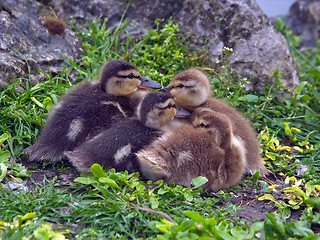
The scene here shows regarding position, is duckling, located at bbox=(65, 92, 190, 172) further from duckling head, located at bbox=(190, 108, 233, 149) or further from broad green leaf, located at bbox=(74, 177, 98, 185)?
duckling head, located at bbox=(190, 108, 233, 149)

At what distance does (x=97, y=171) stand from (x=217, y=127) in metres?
0.94

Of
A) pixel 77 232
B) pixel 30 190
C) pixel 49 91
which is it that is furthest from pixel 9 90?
pixel 77 232

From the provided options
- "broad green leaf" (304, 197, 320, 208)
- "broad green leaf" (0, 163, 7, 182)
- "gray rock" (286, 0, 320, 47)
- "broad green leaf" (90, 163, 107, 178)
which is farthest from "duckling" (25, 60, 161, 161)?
"gray rock" (286, 0, 320, 47)

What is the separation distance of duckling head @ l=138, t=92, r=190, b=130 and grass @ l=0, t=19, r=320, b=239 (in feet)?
1.40

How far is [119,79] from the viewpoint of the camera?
337cm

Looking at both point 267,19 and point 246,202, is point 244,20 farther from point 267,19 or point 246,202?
point 246,202

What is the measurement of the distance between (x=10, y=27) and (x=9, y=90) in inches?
34.0

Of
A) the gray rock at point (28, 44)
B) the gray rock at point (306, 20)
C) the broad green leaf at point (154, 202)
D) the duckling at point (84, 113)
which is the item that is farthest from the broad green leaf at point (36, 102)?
the gray rock at point (306, 20)

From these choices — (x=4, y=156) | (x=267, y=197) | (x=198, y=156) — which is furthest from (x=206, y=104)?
(x=4, y=156)

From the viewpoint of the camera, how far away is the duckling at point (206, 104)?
323 centimetres

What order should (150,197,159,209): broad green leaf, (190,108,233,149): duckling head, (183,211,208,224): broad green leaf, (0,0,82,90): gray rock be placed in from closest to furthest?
(183,211,208,224): broad green leaf
(150,197,159,209): broad green leaf
(190,108,233,149): duckling head
(0,0,82,90): gray rock

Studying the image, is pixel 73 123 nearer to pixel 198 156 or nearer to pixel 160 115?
pixel 160 115

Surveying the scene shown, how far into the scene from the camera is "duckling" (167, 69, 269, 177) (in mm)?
3230

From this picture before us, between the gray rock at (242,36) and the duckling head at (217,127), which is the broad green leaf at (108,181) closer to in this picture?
the duckling head at (217,127)
